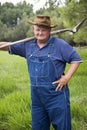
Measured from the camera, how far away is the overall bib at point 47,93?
12.4ft

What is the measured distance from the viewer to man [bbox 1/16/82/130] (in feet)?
12.5

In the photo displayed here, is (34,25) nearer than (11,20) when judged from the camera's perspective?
Yes

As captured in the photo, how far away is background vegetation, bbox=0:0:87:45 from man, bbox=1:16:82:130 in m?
7.22

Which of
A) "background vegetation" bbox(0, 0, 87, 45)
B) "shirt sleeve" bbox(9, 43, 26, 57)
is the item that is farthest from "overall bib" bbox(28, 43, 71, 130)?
"background vegetation" bbox(0, 0, 87, 45)

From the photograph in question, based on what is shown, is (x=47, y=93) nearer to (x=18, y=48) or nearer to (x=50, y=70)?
(x=50, y=70)

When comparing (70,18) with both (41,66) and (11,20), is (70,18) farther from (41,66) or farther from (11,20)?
(11,20)

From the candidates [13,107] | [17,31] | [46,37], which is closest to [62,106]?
[46,37]

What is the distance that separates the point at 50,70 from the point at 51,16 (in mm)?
8566

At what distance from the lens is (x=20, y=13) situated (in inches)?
3433

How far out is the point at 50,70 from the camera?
149 inches

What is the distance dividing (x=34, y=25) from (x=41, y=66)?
46 centimetres

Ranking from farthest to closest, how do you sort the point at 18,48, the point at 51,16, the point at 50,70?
the point at 51,16 → the point at 18,48 → the point at 50,70

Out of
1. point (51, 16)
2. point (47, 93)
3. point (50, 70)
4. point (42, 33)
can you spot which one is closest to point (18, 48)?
point (42, 33)

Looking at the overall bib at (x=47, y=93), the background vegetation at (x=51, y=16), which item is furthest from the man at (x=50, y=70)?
the background vegetation at (x=51, y=16)
